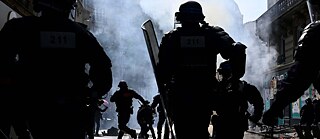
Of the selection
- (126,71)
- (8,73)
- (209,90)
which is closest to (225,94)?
(209,90)

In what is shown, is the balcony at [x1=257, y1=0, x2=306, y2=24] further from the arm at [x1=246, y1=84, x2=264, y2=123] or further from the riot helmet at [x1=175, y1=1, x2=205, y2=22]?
the riot helmet at [x1=175, y1=1, x2=205, y2=22]

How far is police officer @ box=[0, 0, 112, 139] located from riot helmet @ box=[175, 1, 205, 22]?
5.06ft

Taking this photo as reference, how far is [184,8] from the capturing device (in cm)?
541

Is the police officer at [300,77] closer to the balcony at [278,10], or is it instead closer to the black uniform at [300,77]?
the black uniform at [300,77]

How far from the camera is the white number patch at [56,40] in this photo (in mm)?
3987

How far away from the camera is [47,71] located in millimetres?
3961

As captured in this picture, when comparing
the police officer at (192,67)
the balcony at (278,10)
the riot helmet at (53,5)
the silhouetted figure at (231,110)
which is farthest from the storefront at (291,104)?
the riot helmet at (53,5)

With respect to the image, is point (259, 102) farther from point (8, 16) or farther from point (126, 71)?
point (126, 71)

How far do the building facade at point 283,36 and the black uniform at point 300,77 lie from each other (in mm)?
20575

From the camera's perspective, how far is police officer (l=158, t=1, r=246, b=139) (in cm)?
509

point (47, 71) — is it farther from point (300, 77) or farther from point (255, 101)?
point (255, 101)

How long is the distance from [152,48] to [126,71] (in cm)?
4771

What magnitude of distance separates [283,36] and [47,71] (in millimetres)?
27879

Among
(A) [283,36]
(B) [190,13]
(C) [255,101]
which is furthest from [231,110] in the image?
(A) [283,36]
